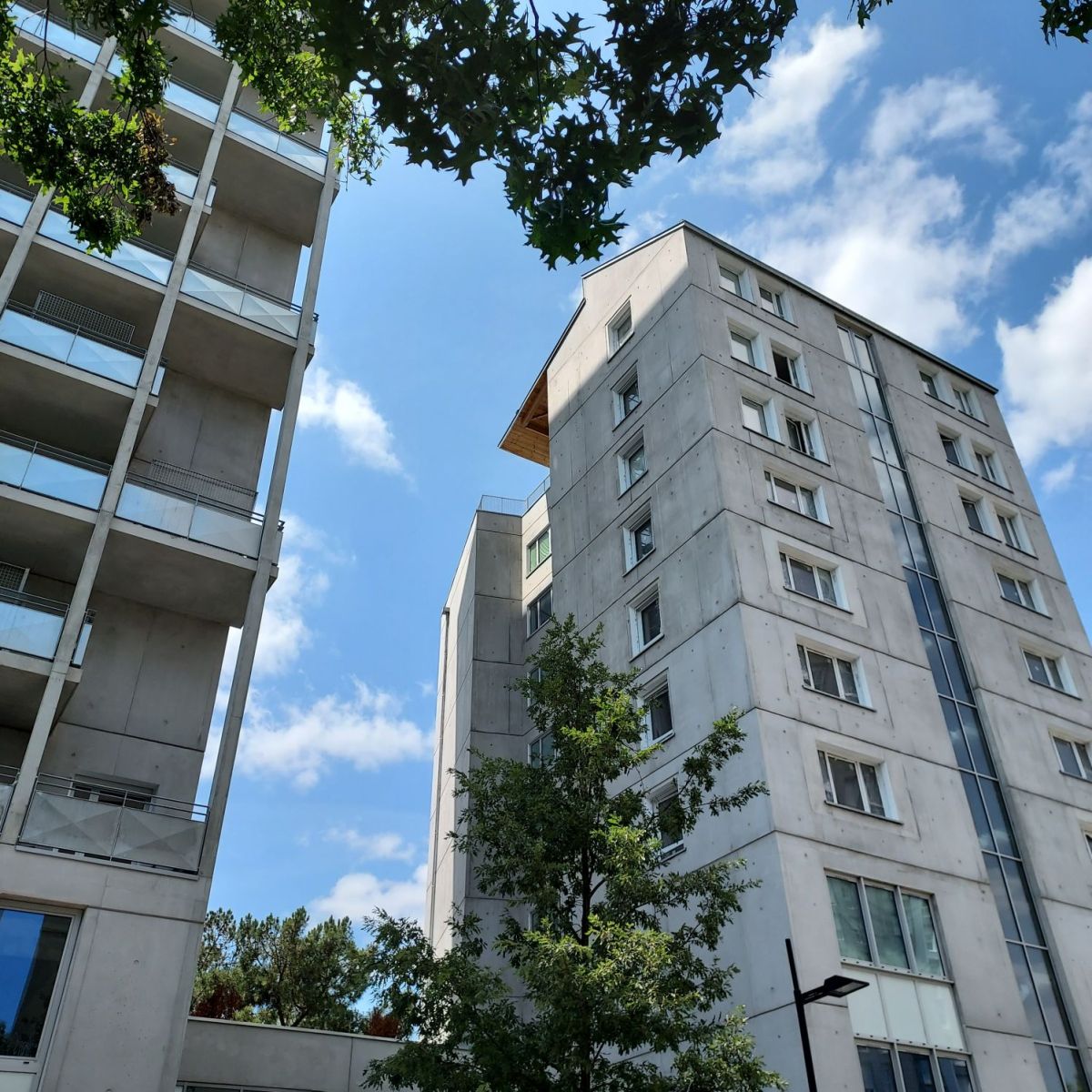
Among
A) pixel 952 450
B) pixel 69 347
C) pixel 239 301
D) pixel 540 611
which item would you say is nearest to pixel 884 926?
pixel 540 611

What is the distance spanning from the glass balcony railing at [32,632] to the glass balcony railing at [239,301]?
8716 millimetres

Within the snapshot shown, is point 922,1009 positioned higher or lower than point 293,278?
lower

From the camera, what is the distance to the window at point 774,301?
32.2 m

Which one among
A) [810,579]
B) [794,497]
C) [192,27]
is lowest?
[810,579]

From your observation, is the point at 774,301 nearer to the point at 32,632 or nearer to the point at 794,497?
the point at 794,497

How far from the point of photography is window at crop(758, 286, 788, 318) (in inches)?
1267

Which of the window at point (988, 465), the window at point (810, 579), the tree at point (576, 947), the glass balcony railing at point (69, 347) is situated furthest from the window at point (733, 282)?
the tree at point (576, 947)

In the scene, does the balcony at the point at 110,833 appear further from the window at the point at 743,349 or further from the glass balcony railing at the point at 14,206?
the window at the point at 743,349

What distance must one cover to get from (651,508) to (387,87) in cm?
2015

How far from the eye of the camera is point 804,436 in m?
29.5

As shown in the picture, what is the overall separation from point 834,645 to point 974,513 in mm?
11594

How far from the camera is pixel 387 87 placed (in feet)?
29.8

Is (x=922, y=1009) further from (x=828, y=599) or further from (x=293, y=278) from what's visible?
(x=293, y=278)

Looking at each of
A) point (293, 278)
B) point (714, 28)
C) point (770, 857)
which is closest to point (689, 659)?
point (770, 857)
